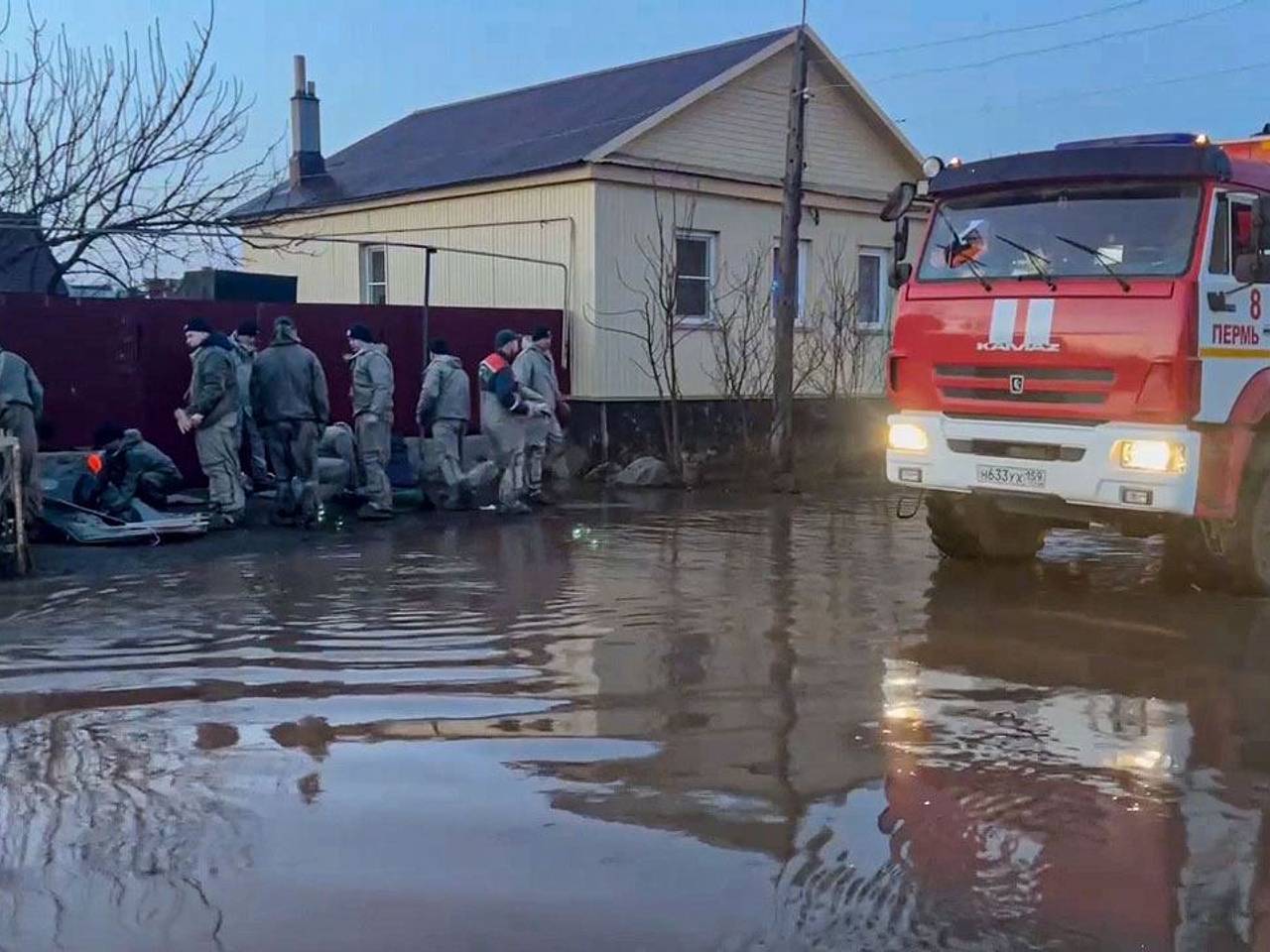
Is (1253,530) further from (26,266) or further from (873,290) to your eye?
(26,266)

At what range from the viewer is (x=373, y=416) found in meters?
13.6

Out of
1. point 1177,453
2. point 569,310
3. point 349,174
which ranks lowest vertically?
point 1177,453

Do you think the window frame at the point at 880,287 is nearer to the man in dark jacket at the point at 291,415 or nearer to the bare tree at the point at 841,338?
the bare tree at the point at 841,338

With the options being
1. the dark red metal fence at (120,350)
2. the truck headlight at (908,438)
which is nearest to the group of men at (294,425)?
the dark red metal fence at (120,350)

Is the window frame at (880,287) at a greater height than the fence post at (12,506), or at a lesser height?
greater

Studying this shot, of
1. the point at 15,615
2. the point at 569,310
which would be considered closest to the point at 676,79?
the point at 569,310

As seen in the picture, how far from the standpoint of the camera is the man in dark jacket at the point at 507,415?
45.5 feet

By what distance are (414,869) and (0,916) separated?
127 centimetres

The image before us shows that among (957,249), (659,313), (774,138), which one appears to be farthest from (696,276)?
(957,249)

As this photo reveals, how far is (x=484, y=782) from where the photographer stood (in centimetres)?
564

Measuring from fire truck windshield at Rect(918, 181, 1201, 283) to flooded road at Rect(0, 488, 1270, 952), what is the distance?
223 centimetres

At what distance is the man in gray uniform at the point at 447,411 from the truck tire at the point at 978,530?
206 inches

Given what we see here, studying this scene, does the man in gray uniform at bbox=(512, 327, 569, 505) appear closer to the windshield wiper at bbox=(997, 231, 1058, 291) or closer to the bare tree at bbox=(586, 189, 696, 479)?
the bare tree at bbox=(586, 189, 696, 479)

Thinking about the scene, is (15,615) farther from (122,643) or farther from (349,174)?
(349,174)
